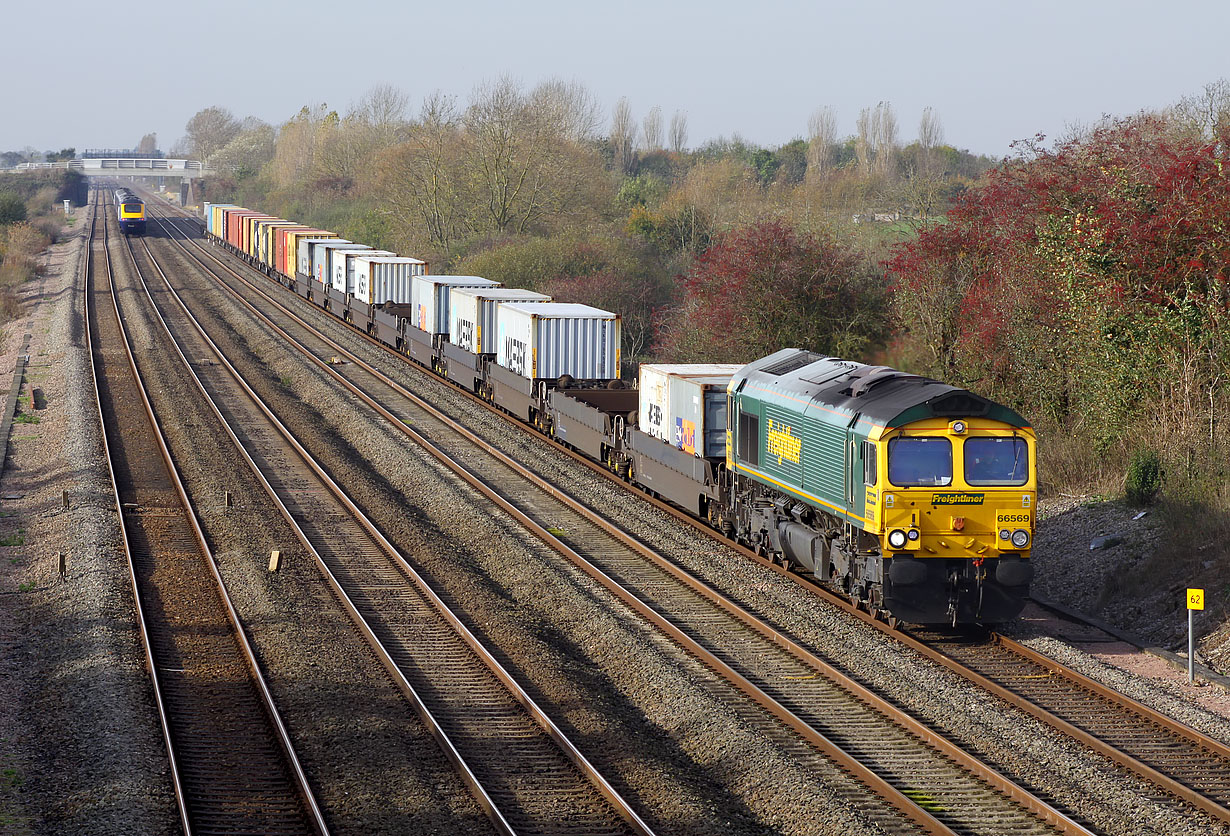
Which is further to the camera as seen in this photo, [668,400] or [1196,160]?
[668,400]

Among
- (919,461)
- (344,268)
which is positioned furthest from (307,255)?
(919,461)

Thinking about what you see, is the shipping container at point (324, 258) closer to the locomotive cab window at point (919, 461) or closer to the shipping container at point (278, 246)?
the shipping container at point (278, 246)

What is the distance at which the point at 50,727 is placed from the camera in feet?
41.1

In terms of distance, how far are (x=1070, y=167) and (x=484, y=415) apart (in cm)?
1575

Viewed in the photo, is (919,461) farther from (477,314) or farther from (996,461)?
(477,314)

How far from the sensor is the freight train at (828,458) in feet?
49.1

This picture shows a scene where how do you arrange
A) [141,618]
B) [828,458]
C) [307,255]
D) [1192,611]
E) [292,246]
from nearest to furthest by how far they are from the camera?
[1192,611]
[141,618]
[828,458]
[307,255]
[292,246]

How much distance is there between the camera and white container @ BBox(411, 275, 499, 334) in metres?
36.6

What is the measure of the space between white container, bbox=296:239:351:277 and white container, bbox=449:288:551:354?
22.1 meters

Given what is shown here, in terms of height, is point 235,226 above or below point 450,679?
above

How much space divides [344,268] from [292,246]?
40.1 feet

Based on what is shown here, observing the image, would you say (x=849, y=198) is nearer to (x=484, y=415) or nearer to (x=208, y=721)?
(x=484, y=415)

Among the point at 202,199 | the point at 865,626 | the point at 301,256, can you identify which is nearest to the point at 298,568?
the point at 865,626

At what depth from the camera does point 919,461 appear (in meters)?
15.0
